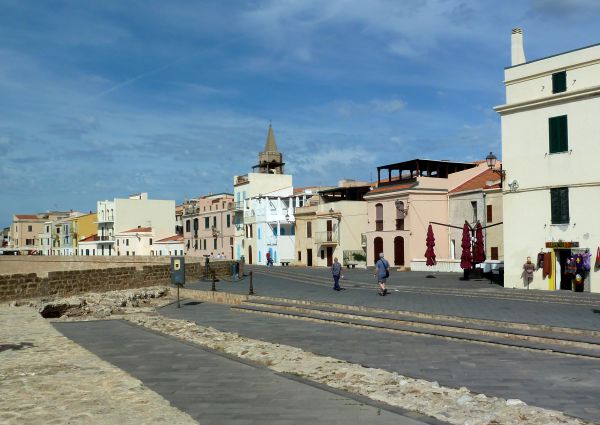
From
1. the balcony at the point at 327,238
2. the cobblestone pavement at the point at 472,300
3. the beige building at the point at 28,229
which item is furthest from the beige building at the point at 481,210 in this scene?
the beige building at the point at 28,229

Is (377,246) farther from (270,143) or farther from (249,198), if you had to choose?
(270,143)

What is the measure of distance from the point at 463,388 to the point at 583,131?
64.9 ft

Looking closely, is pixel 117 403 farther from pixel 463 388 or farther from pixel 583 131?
pixel 583 131

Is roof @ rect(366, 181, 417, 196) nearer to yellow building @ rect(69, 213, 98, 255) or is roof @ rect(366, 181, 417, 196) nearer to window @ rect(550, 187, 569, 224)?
window @ rect(550, 187, 569, 224)

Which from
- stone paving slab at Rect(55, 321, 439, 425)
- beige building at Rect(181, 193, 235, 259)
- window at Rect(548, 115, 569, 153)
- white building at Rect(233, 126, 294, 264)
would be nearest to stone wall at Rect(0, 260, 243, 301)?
stone paving slab at Rect(55, 321, 439, 425)

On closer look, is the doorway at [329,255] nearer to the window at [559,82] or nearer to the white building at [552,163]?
the white building at [552,163]

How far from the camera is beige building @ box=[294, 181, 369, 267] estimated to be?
187ft

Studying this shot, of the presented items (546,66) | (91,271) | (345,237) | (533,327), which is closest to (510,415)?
(533,327)

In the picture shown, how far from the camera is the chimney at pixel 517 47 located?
29.1 m

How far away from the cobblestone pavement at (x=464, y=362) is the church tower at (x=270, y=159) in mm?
70465

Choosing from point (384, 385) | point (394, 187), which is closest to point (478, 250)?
point (394, 187)

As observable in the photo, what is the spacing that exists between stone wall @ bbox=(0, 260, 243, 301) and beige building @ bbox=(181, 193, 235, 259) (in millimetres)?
38061

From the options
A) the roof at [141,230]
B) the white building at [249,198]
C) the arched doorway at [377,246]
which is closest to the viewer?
the arched doorway at [377,246]

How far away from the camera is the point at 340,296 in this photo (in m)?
24.4
